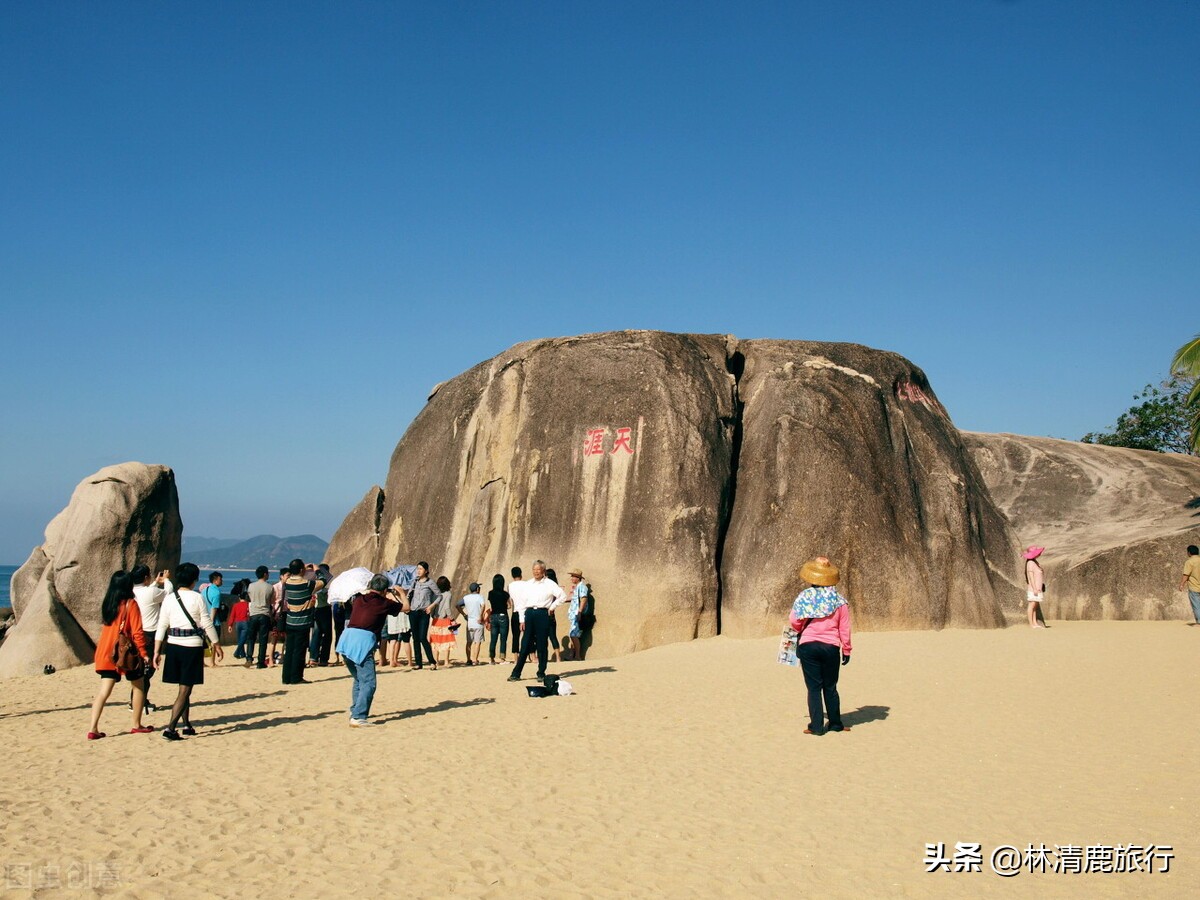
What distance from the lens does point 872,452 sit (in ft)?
55.4

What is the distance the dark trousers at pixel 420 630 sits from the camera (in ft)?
47.9

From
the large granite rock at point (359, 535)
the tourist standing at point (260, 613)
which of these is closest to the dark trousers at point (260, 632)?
the tourist standing at point (260, 613)

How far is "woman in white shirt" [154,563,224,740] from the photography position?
9078 mm

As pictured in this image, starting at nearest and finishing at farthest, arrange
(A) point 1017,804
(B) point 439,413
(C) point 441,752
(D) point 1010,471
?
(A) point 1017,804, (C) point 441,752, (B) point 439,413, (D) point 1010,471

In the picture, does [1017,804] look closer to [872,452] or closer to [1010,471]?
[872,452]

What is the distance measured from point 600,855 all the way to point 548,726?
3.85 meters

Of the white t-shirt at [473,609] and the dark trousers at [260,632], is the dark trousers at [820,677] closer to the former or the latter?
the white t-shirt at [473,609]

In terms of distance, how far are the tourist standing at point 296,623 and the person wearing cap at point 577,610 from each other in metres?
3.97

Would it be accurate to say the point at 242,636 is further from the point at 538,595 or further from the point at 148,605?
the point at 538,595

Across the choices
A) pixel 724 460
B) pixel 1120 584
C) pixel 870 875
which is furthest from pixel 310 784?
pixel 1120 584

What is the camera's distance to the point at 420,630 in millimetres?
14680

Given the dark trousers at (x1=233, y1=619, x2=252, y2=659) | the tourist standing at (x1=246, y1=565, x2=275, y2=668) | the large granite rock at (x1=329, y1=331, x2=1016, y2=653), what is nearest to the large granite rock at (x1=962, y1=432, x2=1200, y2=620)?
the large granite rock at (x1=329, y1=331, x2=1016, y2=653)

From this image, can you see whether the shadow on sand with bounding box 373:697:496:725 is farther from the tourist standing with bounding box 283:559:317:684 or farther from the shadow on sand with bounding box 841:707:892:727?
the shadow on sand with bounding box 841:707:892:727

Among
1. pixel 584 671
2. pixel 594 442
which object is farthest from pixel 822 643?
pixel 594 442
